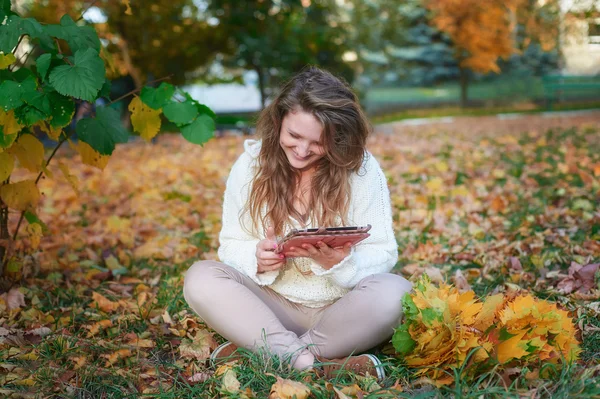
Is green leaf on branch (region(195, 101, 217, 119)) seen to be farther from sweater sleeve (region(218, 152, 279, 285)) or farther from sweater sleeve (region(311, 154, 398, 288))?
sweater sleeve (region(311, 154, 398, 288))

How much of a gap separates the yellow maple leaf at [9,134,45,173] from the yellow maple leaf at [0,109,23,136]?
244 millimetres

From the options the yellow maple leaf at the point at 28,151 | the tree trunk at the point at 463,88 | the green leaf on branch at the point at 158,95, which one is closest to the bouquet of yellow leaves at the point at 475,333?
the green leaf on branch at the point at 158,95

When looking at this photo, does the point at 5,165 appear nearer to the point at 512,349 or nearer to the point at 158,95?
the point at 158,95

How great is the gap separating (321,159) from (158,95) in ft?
2.25

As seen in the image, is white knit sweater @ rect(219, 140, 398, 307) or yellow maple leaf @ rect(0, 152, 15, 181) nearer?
white knit sweater @ rect(219, 140, 398, 307)

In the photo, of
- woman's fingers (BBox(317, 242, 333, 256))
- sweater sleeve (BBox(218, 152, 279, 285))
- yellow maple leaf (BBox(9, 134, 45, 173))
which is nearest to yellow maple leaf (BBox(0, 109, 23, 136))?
yellow maple leaf (BBox(9, 134, 45, 173))

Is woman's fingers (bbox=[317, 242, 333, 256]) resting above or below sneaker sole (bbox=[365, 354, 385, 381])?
above

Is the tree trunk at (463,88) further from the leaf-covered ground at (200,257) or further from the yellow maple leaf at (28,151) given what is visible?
the yellow maple leaf at (28,151)

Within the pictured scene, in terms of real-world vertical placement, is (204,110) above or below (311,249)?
above

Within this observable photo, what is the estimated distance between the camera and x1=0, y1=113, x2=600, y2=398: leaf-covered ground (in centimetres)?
207

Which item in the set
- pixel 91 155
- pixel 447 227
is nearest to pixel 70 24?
pixel 91 155

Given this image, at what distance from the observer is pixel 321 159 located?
8.14 ft

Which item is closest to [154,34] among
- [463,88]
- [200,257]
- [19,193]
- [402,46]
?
[200,257]

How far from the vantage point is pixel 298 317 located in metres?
2.44
